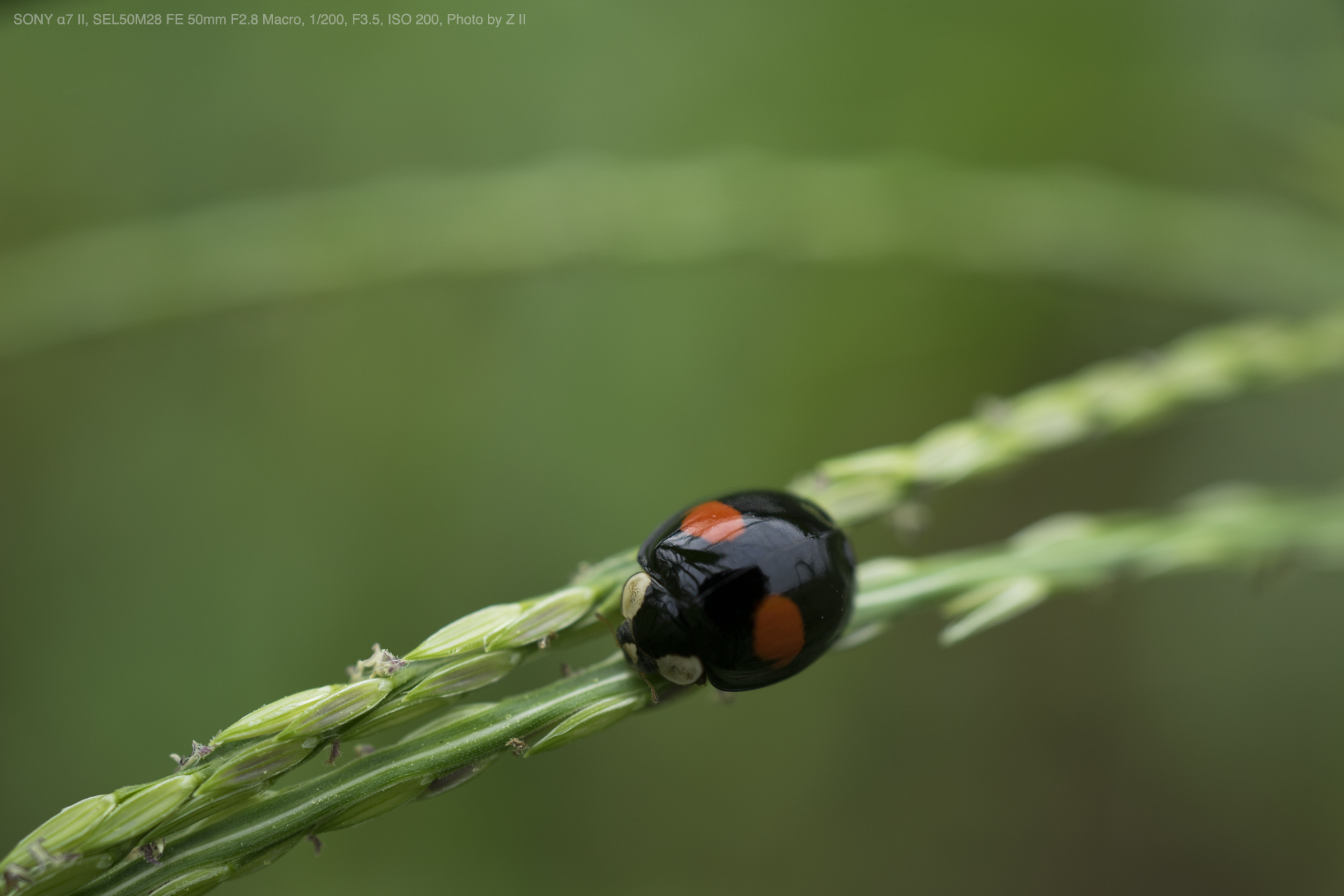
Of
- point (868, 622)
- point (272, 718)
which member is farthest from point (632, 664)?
point (272, 718)

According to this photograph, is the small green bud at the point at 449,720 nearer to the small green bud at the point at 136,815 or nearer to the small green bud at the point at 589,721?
the small green bud at the point at 589,721

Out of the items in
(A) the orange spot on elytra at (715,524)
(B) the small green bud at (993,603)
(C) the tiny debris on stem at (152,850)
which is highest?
(A) the orange spot on elytra at (715,524)

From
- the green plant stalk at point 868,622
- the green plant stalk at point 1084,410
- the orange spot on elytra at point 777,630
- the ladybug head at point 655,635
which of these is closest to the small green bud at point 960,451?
the green plant stalk at point 1084,410

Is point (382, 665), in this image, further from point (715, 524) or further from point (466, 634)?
point (715, 524)

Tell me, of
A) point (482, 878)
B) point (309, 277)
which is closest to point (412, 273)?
point (309, 277)

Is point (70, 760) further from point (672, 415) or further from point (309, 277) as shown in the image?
point (672, 415)

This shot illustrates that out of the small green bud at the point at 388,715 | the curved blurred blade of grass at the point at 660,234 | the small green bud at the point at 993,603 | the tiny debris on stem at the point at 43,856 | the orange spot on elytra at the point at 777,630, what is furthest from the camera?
the curved blurred blade of grass at the point at 660,234
